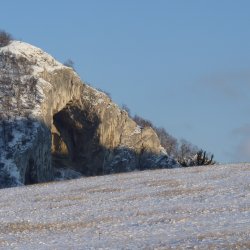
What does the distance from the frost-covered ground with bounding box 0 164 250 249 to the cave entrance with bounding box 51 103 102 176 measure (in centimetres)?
3480

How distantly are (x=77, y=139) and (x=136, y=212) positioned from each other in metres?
48.6

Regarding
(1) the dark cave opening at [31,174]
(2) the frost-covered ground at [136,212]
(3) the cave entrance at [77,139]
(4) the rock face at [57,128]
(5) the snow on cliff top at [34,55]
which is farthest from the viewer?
(3) the cave entrance at [77,139]

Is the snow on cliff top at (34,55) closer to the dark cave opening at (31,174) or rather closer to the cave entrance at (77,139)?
the cave entrance at (77,139)

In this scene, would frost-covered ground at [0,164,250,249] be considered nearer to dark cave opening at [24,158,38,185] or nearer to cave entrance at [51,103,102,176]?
dark cave opening at [24,158,38,185]

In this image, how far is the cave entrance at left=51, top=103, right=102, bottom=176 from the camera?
7275 cm

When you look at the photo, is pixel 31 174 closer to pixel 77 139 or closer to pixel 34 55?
pixel 34 55

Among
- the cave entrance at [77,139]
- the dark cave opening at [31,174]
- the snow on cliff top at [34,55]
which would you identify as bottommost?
the dark cave opening at [31,174]

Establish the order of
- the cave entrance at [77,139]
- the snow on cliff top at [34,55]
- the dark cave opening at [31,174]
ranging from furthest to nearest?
the cave entrance at [77,139], the snow on cliff top at [34,55], the dark cave opening at [31,174]

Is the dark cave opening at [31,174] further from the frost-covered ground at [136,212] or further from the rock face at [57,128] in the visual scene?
the frost-covered ground at [136,212]

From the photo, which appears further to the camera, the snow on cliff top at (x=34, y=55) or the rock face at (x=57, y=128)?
the snow on cliff top at (x=34, y=55)

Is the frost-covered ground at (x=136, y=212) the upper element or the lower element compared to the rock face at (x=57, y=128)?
lower

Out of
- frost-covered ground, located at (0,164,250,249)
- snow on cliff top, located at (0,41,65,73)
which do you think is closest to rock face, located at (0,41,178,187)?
snow on cliff top, located at (0,41,65,73)

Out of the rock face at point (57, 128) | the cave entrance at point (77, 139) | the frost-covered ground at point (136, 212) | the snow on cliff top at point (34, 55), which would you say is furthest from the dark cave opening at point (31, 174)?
the frost-covered ground at point (136, 212)

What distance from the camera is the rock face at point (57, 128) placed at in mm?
61375
